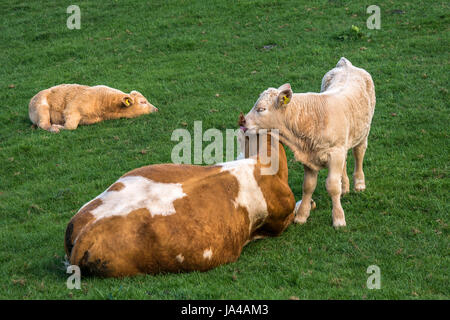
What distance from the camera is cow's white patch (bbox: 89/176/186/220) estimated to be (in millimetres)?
6234

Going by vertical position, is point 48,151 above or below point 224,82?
below

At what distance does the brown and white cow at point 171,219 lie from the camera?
238 inches

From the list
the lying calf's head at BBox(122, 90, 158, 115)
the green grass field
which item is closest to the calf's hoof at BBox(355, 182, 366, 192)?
the green grass field

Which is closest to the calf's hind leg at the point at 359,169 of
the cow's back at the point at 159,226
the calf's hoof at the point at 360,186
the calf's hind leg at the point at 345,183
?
the calf's hoof at the point at 360,186

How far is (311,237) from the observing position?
7676 millimetres

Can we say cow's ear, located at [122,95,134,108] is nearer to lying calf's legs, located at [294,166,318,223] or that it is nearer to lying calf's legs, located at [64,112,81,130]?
lying calf's legs, located at [64,112,81,130]

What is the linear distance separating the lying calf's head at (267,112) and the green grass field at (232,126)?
1.62 metres

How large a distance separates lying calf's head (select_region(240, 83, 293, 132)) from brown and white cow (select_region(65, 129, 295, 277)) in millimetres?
631

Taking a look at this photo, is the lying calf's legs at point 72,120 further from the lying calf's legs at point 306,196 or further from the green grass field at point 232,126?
the lying calf's legs at point 306,196

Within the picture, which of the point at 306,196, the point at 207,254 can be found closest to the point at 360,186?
the point at 306,196

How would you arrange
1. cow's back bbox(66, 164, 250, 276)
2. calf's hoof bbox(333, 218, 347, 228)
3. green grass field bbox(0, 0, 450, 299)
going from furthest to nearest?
1. calf's hoof bbox(333, 218, 347, 228)
2. green grass field bbox(0, 0, 450, 299)
3. cow's back bbox(66, 164, 250, 276)

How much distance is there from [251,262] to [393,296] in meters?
1.76
